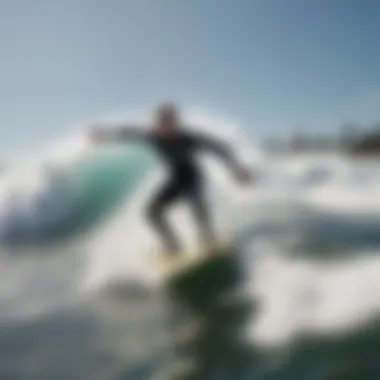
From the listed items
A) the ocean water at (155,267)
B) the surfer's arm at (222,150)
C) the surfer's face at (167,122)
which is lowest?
the ocean water at (155,267)

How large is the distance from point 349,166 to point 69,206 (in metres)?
1.07

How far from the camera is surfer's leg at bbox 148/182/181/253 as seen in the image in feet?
8.45

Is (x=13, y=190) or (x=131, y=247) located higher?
(x=13, y=190)

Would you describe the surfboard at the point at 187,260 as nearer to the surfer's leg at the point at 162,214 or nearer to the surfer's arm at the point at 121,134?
the surfer's leg at the point at 162,214

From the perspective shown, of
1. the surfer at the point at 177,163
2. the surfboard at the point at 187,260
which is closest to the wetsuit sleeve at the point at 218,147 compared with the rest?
the surfer at the point at 177,163

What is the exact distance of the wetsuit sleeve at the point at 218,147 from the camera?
2582mm

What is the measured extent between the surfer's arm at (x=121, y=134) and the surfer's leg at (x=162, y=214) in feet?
0.70

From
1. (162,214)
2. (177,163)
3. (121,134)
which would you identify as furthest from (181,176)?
(121,134)

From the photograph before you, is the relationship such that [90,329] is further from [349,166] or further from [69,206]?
[349,166]

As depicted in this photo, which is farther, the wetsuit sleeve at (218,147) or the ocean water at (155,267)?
the wetsuit sleeve at (218,147)

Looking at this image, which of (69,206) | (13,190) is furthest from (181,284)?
(13,190)

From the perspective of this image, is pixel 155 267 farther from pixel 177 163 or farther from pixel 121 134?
pixel 121 134

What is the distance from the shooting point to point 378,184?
262 cm

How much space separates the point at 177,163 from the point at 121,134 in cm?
23
